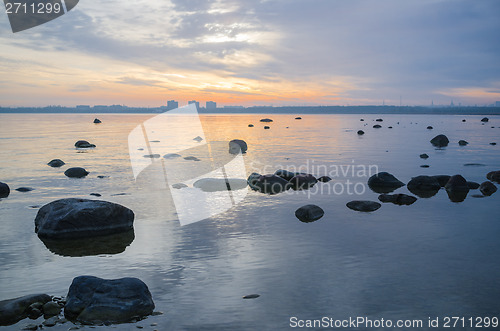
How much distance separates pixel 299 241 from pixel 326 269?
6.87ft

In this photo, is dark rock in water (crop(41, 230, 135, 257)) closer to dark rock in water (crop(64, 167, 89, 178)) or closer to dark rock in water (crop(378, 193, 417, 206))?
dark rock in water (crop(378, 193, 417, 206))

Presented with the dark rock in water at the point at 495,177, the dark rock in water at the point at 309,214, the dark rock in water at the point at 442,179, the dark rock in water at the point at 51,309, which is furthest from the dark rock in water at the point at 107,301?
the dark rock in water at the point at 495,177

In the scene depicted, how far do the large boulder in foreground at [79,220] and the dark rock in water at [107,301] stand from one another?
4.65 m

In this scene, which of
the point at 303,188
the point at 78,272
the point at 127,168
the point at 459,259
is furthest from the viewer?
the point at 127,168

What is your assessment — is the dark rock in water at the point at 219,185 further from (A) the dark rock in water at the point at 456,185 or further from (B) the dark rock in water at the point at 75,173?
(A) the dark rock in water at the point at 456,185

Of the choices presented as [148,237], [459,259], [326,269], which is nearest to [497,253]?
[459,259]

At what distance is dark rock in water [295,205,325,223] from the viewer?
45.1 feet

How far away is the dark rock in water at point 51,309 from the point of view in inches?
279

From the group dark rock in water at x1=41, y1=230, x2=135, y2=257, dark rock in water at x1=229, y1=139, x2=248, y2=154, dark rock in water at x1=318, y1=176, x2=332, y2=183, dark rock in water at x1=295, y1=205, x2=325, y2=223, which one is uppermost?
dark rock in water at x1=229, y1=139, x2=248, y2=154

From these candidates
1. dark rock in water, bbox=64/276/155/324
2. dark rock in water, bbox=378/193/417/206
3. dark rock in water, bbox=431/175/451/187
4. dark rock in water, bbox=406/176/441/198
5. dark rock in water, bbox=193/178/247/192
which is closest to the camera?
dark rock in water, bbox=64/276/155/324

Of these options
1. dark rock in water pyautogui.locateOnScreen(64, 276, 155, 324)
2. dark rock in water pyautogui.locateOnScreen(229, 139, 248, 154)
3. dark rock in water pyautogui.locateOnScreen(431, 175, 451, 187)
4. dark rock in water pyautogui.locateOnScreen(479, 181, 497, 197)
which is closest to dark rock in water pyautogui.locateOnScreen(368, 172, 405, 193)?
dark rock in water pyautogui.locateOnScreen(431, 175, 451, 187)

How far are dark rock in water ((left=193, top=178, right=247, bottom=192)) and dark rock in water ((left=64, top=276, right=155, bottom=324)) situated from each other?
11.8 m

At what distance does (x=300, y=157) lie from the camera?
108 feet

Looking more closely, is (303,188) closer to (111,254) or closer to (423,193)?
(423,193)
